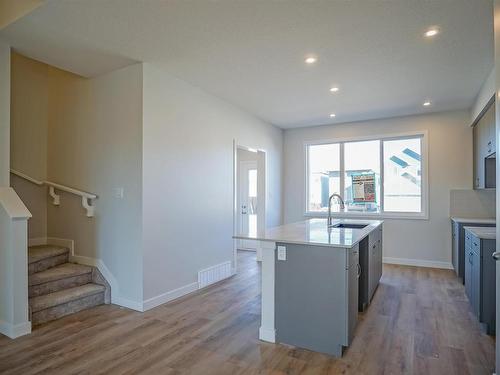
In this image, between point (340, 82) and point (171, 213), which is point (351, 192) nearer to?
point (340, 82)

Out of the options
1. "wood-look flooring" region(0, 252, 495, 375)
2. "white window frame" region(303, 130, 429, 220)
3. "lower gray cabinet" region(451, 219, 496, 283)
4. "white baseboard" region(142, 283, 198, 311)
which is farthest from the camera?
"white window frame" region(303, 130, 429, 220)

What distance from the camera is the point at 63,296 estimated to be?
329 centimetres

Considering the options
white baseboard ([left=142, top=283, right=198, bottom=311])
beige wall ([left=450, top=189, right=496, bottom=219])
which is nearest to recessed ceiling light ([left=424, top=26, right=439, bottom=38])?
beige wall ([left=450, top=189, right=496, bottom=219])

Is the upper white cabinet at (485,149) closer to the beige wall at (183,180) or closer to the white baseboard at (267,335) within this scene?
the white baseboard at (267,335)

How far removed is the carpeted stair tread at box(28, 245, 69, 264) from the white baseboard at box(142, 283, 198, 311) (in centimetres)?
135

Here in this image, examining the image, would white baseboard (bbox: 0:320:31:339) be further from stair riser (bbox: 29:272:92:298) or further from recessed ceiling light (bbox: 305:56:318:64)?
recessed ceiling light (bbox: 305:56:318:64)

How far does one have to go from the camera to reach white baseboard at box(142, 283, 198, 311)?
11.3 feet

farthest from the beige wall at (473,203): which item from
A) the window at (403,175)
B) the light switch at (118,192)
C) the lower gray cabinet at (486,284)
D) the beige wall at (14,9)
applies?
the beige wall at (14,9)

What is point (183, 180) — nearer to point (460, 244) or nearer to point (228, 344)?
point (228, 344)

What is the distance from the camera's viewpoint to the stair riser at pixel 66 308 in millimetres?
3049

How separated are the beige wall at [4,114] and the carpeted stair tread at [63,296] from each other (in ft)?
4.01

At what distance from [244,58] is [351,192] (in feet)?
12.8

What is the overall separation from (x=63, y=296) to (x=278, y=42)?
342 cm

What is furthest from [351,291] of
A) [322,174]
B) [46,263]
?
[322,174]
